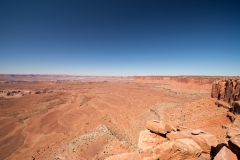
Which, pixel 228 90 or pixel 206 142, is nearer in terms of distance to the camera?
pixel 206 142

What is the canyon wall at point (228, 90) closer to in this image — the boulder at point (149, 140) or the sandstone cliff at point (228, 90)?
the sandstone cliff at point (228, 90)

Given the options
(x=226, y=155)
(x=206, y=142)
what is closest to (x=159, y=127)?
(x=206, y=142)

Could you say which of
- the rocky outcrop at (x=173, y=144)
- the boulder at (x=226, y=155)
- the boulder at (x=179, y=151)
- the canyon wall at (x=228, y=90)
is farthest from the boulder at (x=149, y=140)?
the canyon wall at (x=228, y=90)

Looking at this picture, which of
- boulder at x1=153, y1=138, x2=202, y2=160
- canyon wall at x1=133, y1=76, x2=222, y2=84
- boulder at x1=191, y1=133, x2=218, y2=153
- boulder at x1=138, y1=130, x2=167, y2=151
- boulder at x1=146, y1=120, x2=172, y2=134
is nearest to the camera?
boulder at x1=153, y1=138, x2=202, y2=160

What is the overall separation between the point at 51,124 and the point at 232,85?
43398 millimetres

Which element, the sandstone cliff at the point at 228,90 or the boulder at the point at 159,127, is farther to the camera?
the sandstone cliff at the point at 228,90

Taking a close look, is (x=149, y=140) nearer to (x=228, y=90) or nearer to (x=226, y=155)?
(x=226, y=155)

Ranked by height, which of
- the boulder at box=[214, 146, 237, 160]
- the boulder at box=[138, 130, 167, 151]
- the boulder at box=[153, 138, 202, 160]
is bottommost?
the boulder at box=[138, 130, 167, 151]

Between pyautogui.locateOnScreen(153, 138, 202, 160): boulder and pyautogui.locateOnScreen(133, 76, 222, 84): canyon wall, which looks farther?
pyautogui.locateOnScreen(133, 76, 222, 84): canyon wall

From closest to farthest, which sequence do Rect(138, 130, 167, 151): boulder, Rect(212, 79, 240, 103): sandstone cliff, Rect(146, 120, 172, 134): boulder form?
Rect(138, 130, 167, 151): boulder < Rect(146, 120, 172, 134): boulder < Rect(212, 79, 240, 103): sandstone cliff

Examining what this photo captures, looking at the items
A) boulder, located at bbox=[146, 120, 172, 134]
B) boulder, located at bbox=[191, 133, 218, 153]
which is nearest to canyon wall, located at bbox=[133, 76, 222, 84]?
boulder, located at bbox=[191, 133, 218, 153]

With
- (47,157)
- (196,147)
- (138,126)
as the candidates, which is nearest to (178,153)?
(196,147)

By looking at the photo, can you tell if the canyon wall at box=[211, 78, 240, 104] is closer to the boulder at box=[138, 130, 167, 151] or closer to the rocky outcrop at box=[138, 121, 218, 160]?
the rocky outcrop at box=[138, 121, 218, 160]

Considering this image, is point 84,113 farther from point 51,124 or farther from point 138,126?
point 138,126
